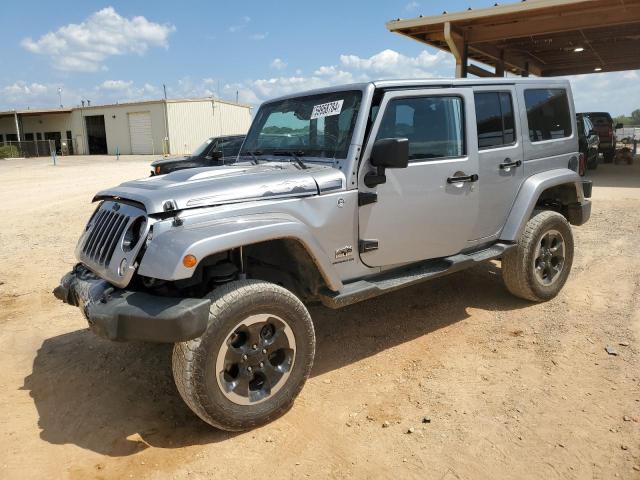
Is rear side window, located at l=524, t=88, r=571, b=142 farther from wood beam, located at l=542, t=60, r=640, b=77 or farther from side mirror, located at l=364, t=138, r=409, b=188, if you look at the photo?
wood beam, located at l=542, t=60, r=640, b=77

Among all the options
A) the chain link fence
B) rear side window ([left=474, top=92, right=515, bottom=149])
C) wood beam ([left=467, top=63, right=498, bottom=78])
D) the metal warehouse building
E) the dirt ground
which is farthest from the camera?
the metal warehouse building

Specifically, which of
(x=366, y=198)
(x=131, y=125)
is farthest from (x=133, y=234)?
(x=131, y=125)

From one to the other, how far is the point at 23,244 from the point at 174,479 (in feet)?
20.3

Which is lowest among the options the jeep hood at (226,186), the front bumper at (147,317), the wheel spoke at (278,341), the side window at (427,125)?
the wheel spoke at (278,341)

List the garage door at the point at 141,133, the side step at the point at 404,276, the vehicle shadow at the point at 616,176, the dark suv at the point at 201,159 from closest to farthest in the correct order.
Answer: the side step at the point at 404,276 < the dark suv at the point at 201,159 < the vehicle shadow at the point at 616,176 < the garage door at the point at 141,133

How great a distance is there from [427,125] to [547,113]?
173 centimetres

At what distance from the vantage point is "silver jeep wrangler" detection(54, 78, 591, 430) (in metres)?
2.74

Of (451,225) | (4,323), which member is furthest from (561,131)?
(4,323)

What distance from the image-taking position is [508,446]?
2.75 meters

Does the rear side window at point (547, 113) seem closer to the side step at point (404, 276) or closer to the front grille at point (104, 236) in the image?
the side step at point (404, 276)

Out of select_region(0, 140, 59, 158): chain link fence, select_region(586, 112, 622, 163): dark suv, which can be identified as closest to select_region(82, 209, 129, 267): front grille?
select_region(586, 112, 622, 163): dark suv

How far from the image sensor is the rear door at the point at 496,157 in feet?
13.7

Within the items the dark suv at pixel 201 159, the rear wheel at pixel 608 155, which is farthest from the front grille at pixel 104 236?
the rear wheel at pixel 608 155

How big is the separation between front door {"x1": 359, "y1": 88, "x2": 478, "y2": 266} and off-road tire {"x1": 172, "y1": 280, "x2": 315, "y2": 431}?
0.76 metres
